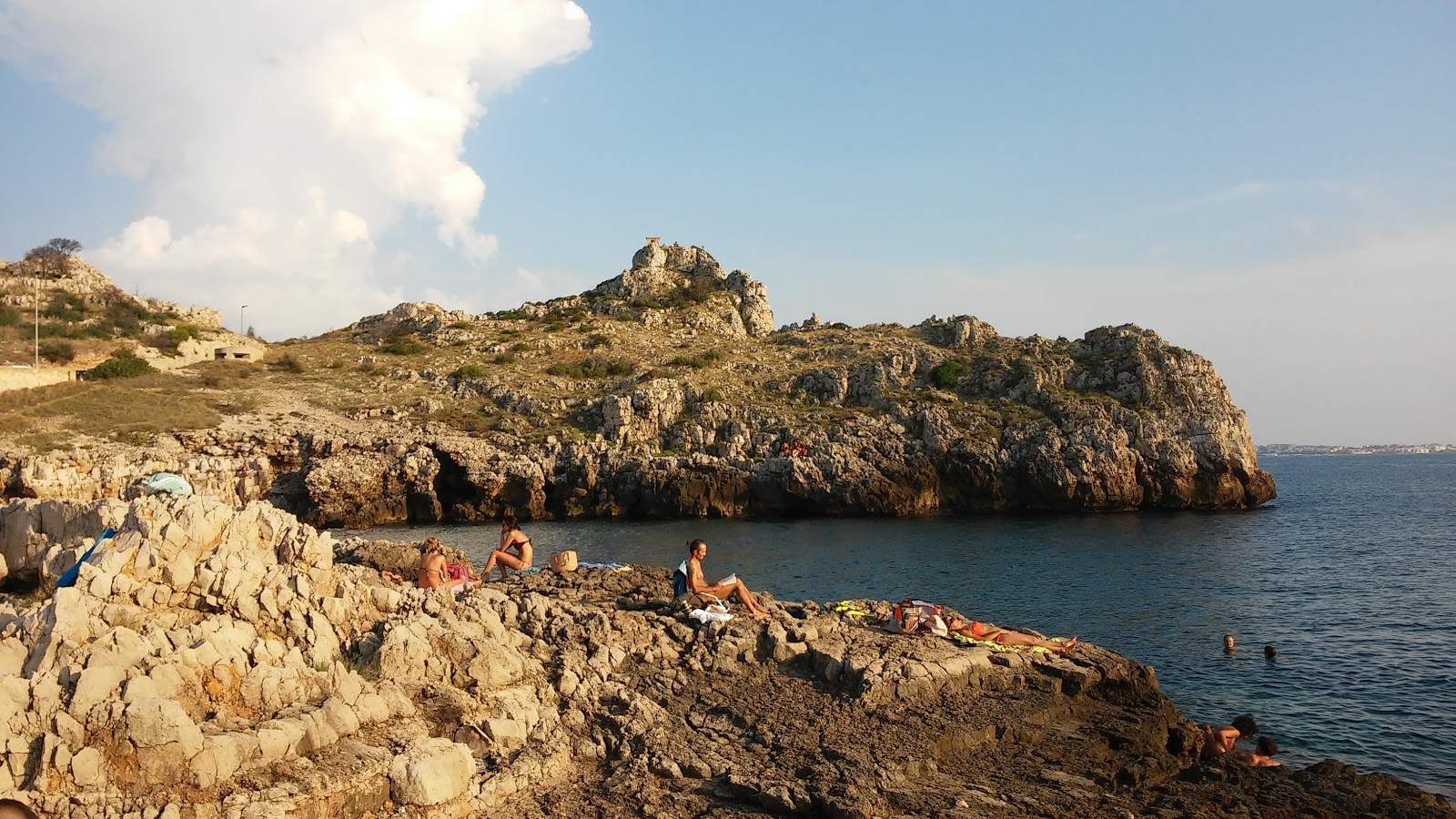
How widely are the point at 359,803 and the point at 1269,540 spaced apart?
4190 centimetres

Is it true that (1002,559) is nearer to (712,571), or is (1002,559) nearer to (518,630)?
(712,571)

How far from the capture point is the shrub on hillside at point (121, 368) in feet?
177

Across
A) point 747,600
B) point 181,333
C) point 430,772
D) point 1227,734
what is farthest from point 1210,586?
point 181,333

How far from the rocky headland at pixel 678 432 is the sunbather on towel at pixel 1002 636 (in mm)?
34309

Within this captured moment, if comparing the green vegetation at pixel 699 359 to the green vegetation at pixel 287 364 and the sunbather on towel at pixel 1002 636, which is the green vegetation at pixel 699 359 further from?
the sunbather on towel at pixel 1002 636

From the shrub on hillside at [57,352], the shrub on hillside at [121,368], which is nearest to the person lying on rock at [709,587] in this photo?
the shrub on hillside at [121,368]

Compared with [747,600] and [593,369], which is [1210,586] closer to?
[747,600]

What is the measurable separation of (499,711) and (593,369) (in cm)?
5386

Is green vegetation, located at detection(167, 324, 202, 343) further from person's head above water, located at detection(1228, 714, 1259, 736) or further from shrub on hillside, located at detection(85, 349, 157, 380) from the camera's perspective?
person's head above water, located at detection(1228, 714, 1259, 736)

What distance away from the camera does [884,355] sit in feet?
209

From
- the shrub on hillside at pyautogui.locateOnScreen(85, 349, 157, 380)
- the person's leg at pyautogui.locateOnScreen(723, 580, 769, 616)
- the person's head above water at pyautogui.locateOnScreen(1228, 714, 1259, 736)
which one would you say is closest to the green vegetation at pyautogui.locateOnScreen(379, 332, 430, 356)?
the shrub on hillside at pyautogui.locateOnScreen(85, 349, 157, 380)

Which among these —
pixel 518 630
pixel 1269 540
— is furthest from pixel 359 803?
pixel 1269 540

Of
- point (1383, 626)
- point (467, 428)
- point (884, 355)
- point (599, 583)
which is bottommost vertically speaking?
point (1383, 626)

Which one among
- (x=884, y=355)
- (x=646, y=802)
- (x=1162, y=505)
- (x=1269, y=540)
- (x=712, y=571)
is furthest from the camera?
(x=884, y=355)
